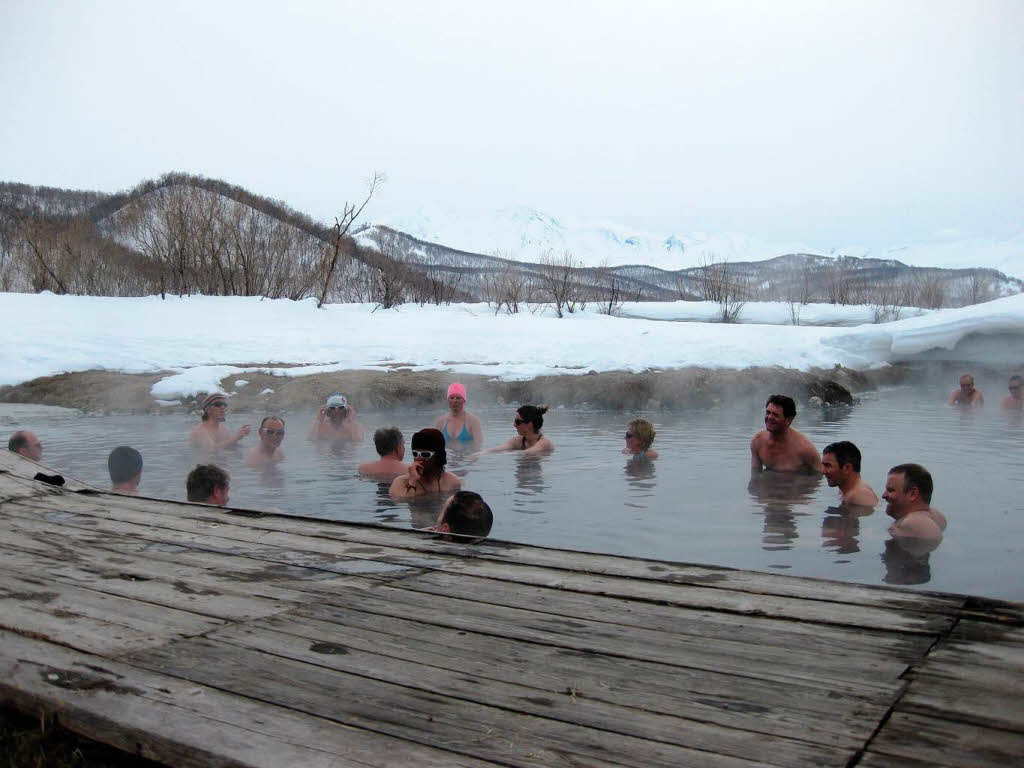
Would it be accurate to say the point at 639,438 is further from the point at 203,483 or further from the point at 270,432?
the point at 203,483

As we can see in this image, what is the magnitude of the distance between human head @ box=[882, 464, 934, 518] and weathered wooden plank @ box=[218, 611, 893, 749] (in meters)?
3.23

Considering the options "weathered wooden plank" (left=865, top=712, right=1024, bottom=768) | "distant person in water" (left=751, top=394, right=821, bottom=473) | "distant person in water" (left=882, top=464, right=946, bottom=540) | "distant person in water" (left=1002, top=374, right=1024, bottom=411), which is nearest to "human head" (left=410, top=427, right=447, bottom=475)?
"distant person in water" (left=882, top=464, right=946, bottom=540)

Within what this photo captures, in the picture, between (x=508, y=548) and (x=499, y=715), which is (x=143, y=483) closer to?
(x=508, y=548)

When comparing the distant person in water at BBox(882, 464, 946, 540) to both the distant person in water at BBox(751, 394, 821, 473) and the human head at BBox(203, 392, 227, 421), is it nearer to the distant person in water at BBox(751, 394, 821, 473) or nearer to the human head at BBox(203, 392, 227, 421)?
the distant person in water at BBox(751, 394, 821, 473)

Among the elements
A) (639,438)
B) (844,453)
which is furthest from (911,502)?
(639,438)

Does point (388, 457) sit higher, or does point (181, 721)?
point (181, 721)

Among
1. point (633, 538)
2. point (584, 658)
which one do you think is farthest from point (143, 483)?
point (584, 658)

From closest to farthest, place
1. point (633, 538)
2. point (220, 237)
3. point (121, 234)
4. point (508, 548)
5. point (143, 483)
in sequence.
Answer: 1. point (508, 548)
2. point (633, 538)
3. point (143, 483)
4. point (220, 237)
5. point (121, 234)

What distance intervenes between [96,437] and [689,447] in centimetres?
578

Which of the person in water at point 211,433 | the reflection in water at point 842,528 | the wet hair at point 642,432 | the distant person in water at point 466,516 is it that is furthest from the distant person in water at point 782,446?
the person in water at point 211,433

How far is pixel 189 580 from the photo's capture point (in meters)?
2.30

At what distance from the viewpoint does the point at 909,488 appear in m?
4.44

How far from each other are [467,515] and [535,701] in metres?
2.07

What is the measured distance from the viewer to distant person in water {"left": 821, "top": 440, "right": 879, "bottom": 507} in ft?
16.4
